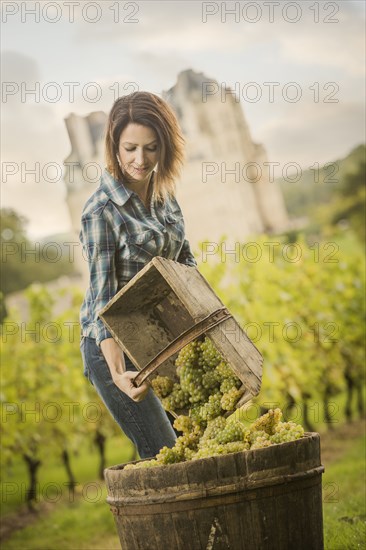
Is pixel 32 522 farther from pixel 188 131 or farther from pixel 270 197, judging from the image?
pixel 270 197

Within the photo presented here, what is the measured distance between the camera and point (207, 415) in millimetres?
3354

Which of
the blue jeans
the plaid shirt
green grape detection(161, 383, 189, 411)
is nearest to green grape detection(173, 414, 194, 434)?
green grape detection(161, 383, 189, 411)

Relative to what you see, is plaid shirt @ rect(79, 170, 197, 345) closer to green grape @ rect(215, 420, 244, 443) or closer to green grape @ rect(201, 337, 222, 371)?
green grape @ rect(201, 337, 222, 371)

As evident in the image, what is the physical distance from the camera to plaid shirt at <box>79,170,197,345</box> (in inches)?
144

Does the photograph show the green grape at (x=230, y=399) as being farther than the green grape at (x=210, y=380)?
No

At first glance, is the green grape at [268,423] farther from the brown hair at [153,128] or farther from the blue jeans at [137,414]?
the brown hair at [153,128]

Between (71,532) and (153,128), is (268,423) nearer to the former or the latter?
(153,128)

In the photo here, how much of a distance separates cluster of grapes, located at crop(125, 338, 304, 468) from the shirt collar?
74 centimetres

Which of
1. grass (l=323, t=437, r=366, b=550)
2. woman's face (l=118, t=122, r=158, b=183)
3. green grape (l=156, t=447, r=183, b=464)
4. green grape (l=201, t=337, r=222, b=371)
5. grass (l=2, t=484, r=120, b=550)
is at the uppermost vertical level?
woman's face (l=118, t=122, r=158, b=183)

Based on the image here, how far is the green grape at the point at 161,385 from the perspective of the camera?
3.53 meters

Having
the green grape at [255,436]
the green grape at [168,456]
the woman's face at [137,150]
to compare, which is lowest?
the green grape at [168,456]

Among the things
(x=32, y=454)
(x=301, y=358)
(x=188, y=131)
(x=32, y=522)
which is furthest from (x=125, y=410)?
(x=188, y=131)

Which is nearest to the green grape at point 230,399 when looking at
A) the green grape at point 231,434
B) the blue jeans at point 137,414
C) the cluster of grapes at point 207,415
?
the cluster of grapes at point 207,415

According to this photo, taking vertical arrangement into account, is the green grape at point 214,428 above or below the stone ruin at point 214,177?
below
